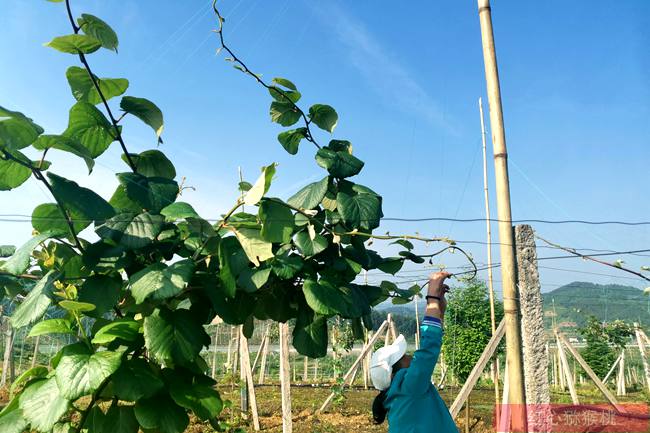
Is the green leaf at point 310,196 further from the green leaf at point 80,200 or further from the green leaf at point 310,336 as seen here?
the green leaf at point 80,200

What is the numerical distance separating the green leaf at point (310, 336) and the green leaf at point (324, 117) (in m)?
0.54

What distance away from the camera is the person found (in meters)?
1.86

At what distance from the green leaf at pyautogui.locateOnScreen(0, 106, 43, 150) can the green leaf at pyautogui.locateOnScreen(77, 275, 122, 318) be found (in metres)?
0.35

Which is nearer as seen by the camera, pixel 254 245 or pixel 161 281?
pixel 161 281

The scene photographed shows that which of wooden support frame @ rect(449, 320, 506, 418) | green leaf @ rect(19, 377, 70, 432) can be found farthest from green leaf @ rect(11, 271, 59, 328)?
wooden support frame @ rect(449, 320, 506, 418)

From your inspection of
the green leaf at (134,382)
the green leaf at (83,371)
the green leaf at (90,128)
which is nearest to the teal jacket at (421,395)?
the green leaf at (134,382)

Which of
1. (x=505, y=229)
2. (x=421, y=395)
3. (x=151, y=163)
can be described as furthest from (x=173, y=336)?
(x=505, y=229)

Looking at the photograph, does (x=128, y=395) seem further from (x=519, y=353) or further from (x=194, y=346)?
(x=519, y=353)

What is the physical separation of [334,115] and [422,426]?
45.2 inches

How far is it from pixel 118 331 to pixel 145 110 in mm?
580

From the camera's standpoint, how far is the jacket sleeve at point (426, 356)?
1842 millimetres

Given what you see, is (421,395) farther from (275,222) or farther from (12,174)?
(12,174)

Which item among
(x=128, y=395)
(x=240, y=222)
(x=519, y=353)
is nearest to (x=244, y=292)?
(x=240, y=222)

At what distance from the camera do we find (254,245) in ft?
4.27
